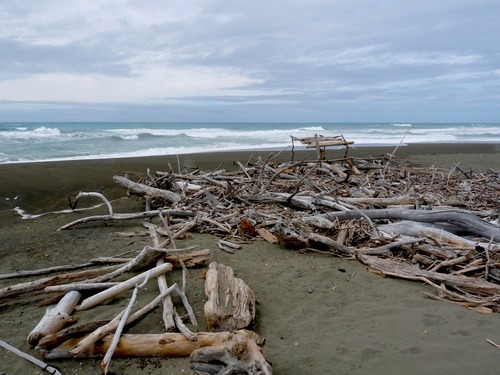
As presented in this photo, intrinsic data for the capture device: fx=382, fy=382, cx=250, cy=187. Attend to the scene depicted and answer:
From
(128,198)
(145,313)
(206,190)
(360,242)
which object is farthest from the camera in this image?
(128,198)

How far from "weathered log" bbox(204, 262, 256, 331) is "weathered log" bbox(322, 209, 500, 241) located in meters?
2.58

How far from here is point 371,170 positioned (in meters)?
9.71

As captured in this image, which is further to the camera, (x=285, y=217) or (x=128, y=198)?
(x=128, y=198)

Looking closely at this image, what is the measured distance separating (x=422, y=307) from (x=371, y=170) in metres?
6.20

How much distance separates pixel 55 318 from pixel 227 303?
158 centimetres

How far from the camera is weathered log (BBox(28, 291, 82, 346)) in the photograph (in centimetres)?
334

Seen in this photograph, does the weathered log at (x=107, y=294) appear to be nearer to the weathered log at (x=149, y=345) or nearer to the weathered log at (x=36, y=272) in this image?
the weathered log at (x=149, y=345)

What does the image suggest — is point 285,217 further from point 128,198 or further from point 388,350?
point 128,198

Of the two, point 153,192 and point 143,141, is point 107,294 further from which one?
point 143,141

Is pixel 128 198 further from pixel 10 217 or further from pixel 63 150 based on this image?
pixel 63 150

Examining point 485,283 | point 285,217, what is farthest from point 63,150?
point 485,283

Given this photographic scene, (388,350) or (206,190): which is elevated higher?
(206,190)

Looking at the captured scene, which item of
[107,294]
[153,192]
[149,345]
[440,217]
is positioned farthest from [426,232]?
[153,192]

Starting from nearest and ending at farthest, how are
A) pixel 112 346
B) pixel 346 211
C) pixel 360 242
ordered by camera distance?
pixel 112 346, pixel 360 242, pixel 346 211
